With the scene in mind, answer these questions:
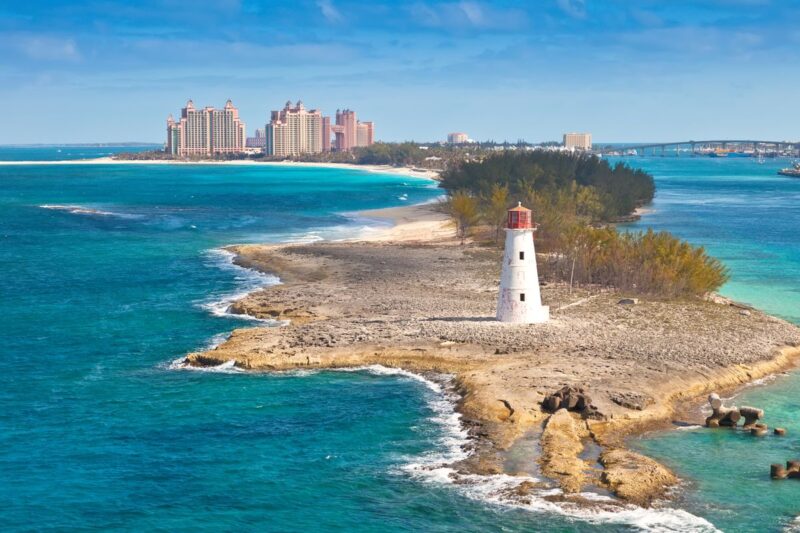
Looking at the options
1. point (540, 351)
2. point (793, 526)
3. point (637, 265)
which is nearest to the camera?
point (793, 526)

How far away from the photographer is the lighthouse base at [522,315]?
61.8m

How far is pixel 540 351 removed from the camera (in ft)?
184

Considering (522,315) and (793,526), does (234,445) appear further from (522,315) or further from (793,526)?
(522,315)

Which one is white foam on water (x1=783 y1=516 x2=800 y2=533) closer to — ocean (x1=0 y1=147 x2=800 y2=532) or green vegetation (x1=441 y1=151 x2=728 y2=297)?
ocean (x1=0 y1=147 x2=800 y2=532)

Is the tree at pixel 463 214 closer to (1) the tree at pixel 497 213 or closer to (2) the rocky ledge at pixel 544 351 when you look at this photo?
(1) the tree at pixel 497 213

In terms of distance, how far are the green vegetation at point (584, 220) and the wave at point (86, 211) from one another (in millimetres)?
48566

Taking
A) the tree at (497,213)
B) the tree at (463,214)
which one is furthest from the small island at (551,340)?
the tree at (497,213)

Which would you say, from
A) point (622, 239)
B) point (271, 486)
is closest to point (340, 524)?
point (271, 486)

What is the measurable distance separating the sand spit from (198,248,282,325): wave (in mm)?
1520

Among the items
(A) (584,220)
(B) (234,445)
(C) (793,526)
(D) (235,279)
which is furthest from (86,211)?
(C) (793,526)

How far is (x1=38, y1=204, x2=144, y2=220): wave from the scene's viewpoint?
157 meters

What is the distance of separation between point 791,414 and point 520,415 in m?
12.5

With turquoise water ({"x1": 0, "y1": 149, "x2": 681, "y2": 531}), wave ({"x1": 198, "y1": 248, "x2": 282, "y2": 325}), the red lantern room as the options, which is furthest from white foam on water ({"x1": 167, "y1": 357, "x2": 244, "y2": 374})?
the red lantern room

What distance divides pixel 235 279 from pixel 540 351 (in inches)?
1477
